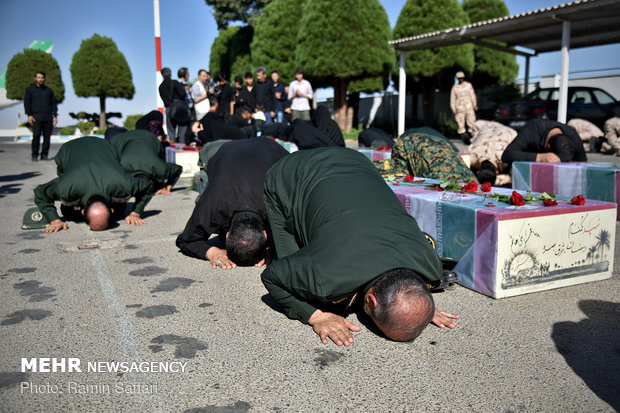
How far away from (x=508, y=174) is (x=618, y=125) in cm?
586

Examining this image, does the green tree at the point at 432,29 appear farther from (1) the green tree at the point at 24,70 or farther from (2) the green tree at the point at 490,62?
(1) the green tree at the point at 24,70

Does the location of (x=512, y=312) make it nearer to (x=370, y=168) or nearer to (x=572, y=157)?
(x=370, y=168)

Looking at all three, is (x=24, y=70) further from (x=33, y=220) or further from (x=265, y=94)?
(x=33, y=220)

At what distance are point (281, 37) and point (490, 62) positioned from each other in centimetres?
980

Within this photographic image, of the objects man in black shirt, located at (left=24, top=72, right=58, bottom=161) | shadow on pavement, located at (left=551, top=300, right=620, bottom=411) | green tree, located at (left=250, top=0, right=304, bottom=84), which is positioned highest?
green tree, located at (left=250, top=0, right=304, bottom=84)

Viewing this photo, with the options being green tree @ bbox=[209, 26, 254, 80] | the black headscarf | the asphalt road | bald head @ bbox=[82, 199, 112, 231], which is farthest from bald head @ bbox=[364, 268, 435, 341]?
green tree @ bbox=[209, 26, 254, 80]

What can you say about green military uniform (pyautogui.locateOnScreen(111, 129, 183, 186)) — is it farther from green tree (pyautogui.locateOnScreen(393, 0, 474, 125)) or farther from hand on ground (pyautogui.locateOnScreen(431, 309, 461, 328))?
green tree (pyautogui.locateOnScreen(393, 0, 474, 125))

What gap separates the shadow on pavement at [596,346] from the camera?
88.4 inches

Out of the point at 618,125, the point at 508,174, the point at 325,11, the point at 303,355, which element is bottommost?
the point at 303,355

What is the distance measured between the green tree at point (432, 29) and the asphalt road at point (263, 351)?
1695 cm

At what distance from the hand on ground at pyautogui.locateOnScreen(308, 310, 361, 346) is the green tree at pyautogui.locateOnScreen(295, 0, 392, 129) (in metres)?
16.3

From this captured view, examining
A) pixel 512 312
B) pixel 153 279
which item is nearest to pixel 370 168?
pixel 512 312

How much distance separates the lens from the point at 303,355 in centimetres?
258

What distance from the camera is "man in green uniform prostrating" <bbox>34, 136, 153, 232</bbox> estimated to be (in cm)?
512
